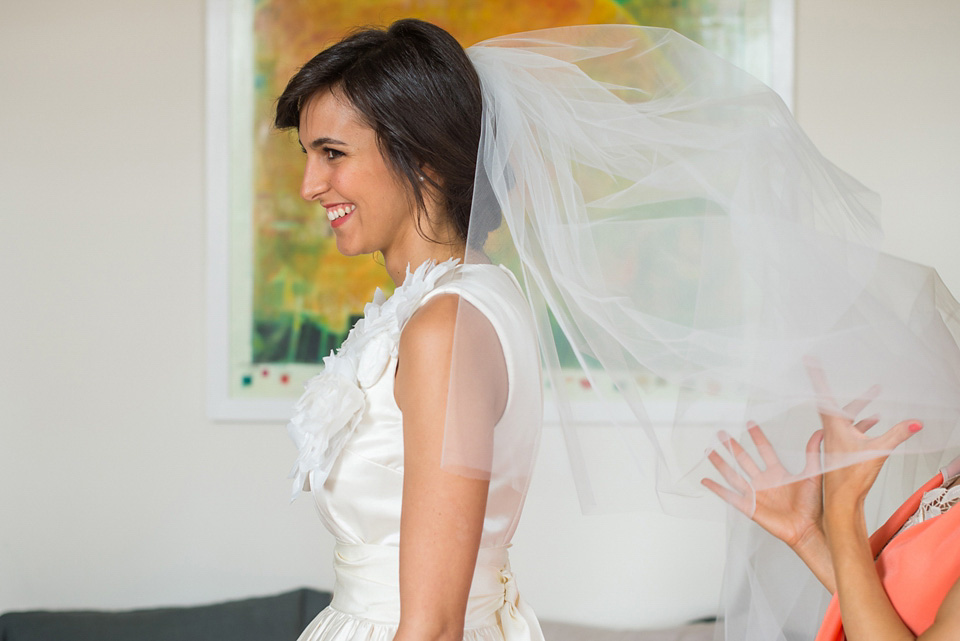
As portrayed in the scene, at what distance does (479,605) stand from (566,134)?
59cm

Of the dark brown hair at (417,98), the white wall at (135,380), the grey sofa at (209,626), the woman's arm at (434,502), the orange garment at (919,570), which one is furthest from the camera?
the white wall at (135,380)

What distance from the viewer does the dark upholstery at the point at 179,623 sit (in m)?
2.10

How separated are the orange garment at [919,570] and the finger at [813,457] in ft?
0.56

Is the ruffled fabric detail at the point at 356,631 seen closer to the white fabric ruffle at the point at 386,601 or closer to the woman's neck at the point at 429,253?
the white fabric ruffle at the point at 386,601

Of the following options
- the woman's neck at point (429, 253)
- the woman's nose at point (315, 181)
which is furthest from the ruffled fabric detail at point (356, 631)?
the woman's nose at point (315, 181)

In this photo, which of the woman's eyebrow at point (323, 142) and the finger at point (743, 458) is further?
the woman's eyebrow at point (323, 142)

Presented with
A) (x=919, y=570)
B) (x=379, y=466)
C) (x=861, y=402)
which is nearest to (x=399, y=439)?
(x=379, y=466)

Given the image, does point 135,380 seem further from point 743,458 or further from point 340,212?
point 743,458

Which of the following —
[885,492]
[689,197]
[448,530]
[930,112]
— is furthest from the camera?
[930,112]

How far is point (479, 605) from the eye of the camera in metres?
1.02

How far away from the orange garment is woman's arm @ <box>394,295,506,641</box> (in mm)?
464

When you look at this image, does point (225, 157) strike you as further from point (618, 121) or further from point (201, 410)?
point (618, 121)

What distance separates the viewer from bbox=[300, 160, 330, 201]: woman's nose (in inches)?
42.9

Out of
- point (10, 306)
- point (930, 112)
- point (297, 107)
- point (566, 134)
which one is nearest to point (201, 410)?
point (10, 306)
